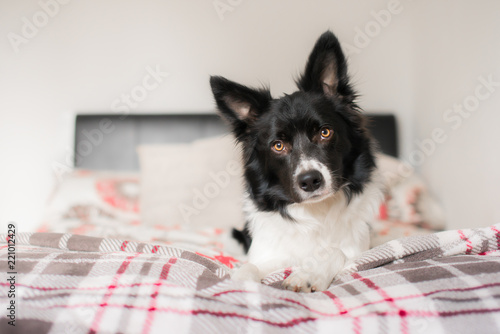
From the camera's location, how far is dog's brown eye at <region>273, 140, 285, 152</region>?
1.90 m

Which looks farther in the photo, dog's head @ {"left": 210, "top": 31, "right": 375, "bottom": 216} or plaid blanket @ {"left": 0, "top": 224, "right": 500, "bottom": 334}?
dog's head @ {"left": 210, "top": 31, "right": 375, "bottom": 216}

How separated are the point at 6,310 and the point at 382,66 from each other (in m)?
4.22

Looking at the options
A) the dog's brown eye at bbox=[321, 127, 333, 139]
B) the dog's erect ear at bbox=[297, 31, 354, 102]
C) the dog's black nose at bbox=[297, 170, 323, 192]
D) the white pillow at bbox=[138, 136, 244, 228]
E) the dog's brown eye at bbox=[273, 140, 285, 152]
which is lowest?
the white pillow at bbox=[138, 136, 244, 228]

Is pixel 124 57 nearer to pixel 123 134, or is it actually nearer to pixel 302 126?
pixel 123 134

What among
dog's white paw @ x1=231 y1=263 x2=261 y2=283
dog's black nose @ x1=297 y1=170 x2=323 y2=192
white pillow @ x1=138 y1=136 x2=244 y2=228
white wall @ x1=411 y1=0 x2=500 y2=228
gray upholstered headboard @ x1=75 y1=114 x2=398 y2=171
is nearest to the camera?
dog's white paw @ x1=231 y1=263 x2=261 y2=283

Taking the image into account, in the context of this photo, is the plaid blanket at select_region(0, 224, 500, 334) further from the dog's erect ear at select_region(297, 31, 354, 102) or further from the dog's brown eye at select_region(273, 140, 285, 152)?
the dog's erect ear at select_region(297, 31, 354, 102)

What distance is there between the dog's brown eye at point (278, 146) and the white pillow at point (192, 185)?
140 centimetres

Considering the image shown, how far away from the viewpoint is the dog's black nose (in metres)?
1.64

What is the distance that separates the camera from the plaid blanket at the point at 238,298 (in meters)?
1.02

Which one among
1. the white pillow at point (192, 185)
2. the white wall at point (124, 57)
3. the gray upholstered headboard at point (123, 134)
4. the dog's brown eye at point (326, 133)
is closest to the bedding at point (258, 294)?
the dog's brown eye at point (326, 133)

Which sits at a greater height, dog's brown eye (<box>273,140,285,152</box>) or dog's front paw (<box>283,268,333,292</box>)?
dog's brown eye (<box>273,140,285,152</box>)

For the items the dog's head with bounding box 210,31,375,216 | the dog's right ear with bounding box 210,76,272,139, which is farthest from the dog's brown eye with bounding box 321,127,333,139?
the dog's right ear with bounding box 210,76,272,139

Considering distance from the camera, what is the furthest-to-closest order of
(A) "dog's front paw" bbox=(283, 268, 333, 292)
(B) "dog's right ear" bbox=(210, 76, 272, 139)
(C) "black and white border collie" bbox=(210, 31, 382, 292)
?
(B) "dog's right ear" bbox=(210, 76, 272, 139)
(C) "black and white border collie" bbox=(210, 31, 382, 292)
(A) "dog's front paw" bbox=(283, 268, 333, 292)

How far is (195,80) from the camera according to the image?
4246 mm
